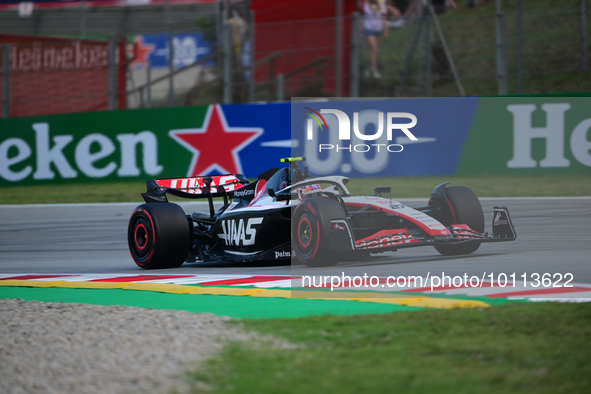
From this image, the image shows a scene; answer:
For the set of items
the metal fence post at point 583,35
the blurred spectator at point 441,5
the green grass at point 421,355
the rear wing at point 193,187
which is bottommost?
the green grass at point 421,355

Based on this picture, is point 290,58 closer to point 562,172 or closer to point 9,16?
point 562,172

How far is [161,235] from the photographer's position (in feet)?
21.2

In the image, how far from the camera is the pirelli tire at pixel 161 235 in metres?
6.46

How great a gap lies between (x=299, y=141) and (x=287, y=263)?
202 inches

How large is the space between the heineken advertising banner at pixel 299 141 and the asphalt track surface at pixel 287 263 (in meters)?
1.06

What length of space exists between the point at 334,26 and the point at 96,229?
5.57 m

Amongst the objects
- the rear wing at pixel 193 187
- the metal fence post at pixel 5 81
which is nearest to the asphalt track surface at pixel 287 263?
the rear wing at pixel 193 187

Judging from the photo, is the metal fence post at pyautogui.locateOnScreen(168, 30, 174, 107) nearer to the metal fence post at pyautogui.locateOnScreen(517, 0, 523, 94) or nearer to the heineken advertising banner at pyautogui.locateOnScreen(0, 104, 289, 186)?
the heineken advertising banner at pyautogui.locateOnScreen(0, 104, 289, 186)

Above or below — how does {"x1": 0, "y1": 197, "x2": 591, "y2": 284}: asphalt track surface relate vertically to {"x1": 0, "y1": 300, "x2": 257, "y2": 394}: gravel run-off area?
above

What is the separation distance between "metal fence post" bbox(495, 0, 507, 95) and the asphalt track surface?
104 inches

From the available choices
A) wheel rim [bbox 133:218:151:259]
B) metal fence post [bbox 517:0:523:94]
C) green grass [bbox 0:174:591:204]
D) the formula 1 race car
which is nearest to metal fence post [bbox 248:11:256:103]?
green grass [bbox 0:174:591:204]

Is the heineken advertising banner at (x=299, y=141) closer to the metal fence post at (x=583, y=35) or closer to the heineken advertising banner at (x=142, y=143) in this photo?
the heineken advertising banner at (x=142, y=143)

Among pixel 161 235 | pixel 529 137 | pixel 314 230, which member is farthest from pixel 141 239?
pixel 529 137

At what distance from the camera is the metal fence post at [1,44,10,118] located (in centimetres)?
1390
